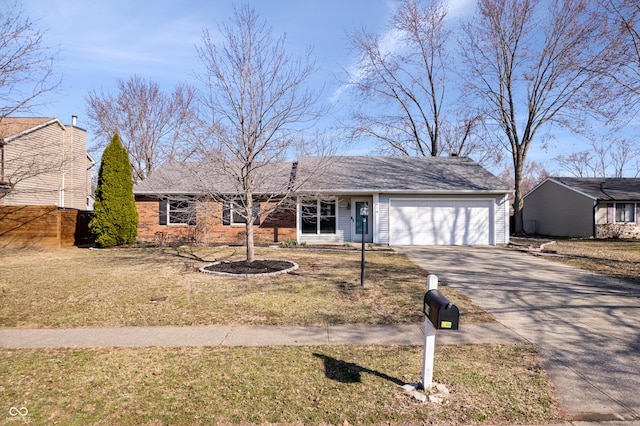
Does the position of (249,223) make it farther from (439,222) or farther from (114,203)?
(439,222)

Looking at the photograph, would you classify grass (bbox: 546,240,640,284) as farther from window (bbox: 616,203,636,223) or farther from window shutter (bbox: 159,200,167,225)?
window shutter (bbox: 159,200,167,225)

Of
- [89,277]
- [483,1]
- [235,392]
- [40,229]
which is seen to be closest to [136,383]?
[235,392]

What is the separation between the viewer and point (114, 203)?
49.3 ft

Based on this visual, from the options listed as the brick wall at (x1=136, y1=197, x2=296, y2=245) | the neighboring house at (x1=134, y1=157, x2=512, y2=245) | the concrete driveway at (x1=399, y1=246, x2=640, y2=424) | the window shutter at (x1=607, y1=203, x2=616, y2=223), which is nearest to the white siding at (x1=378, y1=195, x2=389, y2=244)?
the neighboring house at (x1=134, y1=157, x2=512, y2=245)

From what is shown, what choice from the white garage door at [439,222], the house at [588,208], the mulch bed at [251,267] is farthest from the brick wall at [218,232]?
the house at [588,208]

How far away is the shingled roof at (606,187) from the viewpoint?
22.8 meters

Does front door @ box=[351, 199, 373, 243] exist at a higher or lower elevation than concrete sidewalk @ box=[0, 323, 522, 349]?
higher

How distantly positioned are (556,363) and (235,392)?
3529mm

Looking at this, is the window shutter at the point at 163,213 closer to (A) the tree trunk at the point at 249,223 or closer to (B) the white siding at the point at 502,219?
(A) the tree trunk at the point at 249,223

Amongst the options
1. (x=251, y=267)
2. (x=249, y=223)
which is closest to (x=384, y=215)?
(x=249, y=223)

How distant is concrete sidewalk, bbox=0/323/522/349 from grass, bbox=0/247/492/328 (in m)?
0.28

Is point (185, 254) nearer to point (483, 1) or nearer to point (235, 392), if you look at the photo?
point (235, 392)

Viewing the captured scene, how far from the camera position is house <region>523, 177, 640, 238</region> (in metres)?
22.6

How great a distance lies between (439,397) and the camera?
331cm
